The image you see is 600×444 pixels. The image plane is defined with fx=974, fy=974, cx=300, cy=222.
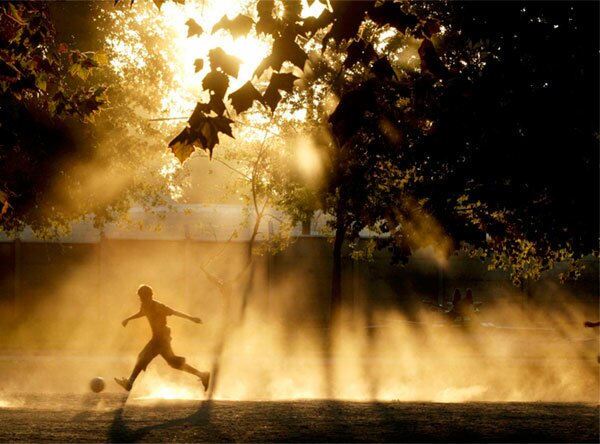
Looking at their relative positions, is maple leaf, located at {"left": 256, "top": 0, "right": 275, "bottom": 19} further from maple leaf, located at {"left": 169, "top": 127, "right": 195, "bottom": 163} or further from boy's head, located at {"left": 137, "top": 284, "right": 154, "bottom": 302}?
boy's head, located at {"left": 137, "top": 284, "right": 154, "bottom": 302}

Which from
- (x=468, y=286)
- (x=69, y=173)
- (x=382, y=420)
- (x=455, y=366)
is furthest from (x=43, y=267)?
(x=382, y=420)

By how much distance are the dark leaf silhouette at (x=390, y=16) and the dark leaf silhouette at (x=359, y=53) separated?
44 cm

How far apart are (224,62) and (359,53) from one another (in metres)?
1.12

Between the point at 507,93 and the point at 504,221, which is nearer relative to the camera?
the point at 507,93

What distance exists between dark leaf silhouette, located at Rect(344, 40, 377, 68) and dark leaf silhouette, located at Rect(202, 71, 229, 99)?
102cm

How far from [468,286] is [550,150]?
27.1 metres

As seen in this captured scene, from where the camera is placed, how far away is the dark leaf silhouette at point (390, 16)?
20.7 feet

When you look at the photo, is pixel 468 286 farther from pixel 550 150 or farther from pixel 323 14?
pixel 323 14

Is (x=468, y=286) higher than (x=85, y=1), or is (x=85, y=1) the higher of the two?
(x=85, y=1)

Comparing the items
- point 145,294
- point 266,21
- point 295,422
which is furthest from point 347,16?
point 145,294

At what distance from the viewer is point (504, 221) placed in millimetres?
16234

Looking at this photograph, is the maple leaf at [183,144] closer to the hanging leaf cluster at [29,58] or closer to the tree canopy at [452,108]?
the tree canopy at [452,108]

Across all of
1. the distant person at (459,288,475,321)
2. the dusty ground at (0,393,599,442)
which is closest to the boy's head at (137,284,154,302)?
the dusty ground at (0,393,599,442)

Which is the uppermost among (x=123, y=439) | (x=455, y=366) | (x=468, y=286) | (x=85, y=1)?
(x=85, y=1)
